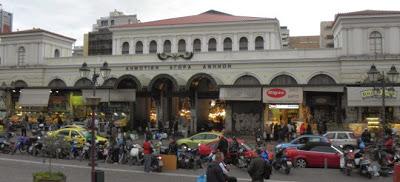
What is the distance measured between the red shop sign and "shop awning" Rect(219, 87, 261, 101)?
0.91 metres

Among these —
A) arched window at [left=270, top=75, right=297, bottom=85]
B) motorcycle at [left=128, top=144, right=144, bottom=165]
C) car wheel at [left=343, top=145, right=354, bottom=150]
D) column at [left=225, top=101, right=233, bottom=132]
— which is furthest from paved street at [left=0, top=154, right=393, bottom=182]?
arched window at [left=270, top=75, right=297, bottom=85]

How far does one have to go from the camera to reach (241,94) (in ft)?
139

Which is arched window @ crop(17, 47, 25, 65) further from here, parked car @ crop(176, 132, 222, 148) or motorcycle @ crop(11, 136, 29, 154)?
parked car @ crop(176, 132, 222, 148)

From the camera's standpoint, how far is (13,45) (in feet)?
181

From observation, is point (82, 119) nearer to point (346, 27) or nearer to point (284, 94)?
point (284, 94)

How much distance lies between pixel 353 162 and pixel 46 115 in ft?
113

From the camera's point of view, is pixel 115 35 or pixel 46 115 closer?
pixel 46 115

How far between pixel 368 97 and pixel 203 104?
1413cm

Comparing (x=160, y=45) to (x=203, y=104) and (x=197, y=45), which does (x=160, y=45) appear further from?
(x=203, y=104)

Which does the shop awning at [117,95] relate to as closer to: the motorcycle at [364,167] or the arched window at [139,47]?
the arched window at [139,47]

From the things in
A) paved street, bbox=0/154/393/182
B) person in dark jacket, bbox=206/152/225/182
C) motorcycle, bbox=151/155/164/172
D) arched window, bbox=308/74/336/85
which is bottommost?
paved street, bbox=0/154/393/182

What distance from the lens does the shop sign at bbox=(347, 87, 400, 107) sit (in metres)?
38.8

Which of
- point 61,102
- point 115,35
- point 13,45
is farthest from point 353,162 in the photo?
point 13,45

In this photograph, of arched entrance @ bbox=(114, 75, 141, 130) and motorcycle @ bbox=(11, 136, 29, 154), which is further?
arched entrance @ bbox=(114, 75, 141, 130)
